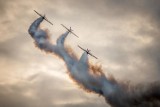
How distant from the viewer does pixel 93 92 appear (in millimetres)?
123750

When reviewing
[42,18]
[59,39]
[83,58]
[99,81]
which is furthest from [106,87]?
[42,18]

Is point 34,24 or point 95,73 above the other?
point 34,24

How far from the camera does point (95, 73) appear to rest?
124 metres

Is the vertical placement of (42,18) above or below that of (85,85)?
above

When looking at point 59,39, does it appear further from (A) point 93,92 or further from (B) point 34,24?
(A) point 93,92

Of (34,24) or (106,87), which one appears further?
(34,24)

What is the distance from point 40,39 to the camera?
5148 inches

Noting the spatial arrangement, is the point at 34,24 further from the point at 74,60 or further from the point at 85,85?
the point at 85,85

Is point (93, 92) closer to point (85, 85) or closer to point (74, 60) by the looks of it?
point (85, 85)

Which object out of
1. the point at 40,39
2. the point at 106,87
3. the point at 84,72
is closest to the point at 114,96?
the point at 106,87

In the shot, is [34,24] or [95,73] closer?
[95,73]

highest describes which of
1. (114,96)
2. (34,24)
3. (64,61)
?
(34,24)

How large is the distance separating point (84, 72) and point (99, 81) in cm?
652

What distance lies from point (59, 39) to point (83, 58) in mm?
12214
